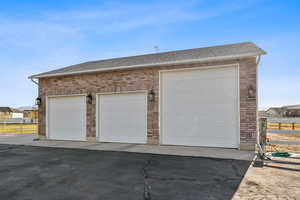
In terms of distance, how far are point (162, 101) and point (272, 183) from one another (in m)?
5.33

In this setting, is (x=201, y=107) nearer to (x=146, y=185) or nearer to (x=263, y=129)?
(x=263, y=129)

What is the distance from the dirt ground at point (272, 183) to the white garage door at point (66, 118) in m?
8.12

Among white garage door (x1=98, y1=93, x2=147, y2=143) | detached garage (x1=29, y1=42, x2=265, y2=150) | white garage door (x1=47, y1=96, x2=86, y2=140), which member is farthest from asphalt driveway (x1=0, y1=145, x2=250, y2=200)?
white garage door (x1=47, y1=96, x2=86, y2=140)

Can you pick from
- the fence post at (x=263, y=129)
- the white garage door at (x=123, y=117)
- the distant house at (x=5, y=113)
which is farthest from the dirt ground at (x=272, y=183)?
the distant house at (x=5, y=113)

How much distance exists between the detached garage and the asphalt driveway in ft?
7.38

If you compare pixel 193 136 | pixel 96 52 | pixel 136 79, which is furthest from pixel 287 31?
pixel 96 52

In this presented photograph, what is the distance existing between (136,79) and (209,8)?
15.9ft

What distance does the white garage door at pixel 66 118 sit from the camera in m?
9.84

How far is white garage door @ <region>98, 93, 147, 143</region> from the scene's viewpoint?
28.5 ft

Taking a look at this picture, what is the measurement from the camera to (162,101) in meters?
8.37

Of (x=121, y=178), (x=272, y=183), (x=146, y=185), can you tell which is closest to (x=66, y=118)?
(x=121, y=178)

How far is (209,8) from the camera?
8727 mm

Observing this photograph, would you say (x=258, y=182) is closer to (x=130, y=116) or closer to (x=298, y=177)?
(x=298, y=177)

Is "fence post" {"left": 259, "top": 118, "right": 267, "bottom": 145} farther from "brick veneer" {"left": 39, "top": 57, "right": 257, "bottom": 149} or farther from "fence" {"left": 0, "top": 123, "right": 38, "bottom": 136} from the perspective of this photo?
"fence" {"left": 0, "top": 123, "right": 38, "bottom": 136}
